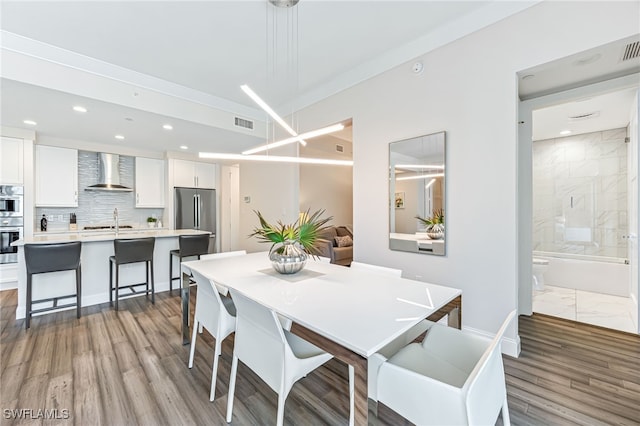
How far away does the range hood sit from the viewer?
541 cm

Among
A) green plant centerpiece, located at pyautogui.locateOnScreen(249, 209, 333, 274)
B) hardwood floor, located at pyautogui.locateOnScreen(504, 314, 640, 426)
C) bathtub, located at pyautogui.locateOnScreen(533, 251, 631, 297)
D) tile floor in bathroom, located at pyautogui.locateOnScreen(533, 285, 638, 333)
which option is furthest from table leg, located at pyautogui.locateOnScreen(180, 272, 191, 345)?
bathtub, located at pyautogui.locateOnScreen(533, 251, 631, 297)

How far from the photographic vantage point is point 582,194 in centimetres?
481

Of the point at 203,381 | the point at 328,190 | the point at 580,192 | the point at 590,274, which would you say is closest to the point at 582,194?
the point at 580,192

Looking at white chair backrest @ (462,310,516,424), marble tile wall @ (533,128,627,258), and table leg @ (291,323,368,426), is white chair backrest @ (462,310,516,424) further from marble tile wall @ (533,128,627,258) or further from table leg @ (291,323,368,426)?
marble tile wall @ (533,128,627,258)

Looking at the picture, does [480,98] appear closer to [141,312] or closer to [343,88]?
[343,88]

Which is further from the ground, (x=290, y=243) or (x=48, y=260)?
(x=290, y=243)

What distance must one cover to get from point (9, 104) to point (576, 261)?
8.15m

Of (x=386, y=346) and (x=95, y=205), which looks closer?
(x=386, y=346)

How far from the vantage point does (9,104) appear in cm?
327

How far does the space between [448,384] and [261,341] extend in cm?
90

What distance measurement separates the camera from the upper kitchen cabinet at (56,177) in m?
4.76

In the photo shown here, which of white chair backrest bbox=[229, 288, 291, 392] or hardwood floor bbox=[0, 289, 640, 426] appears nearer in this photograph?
white chair backrest bbox=[229, 288, 291, 392]

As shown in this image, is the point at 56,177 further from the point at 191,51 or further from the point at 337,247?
the point at 337,247

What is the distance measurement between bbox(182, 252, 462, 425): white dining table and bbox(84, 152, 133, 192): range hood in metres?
4.29
